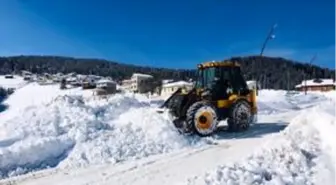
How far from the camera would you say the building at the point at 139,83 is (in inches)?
3813

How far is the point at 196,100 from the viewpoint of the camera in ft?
52.6

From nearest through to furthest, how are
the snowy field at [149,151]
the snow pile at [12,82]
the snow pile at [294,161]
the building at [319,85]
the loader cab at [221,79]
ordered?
the snow pile at [294,161]
the snowy field at [149,151]
the loader cab at [221,79]
the building at [319,85]
the snow pile at [12,82]

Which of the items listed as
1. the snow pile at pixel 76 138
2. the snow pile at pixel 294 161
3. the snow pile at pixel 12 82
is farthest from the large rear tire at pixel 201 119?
the snow pile at pixel 12 82

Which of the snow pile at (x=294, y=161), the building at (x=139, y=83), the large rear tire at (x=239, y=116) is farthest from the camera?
the building at (x=139, y=83)

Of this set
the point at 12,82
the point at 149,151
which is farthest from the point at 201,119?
the point at 12,82

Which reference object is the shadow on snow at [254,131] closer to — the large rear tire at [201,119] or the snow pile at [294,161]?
the large rear tire at [201,119]

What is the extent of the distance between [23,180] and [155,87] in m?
83.7

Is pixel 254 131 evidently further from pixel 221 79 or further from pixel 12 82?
pixel 12 82

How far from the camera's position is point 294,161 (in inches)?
367

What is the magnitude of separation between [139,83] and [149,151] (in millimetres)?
98905

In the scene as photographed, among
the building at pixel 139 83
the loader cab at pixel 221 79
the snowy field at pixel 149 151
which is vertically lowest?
the snowy field at pixel 149 151

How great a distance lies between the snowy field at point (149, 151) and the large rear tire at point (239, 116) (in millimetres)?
504

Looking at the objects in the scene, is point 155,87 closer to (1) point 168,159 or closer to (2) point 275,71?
(2) point 275,71

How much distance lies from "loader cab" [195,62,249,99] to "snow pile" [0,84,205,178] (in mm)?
2254
